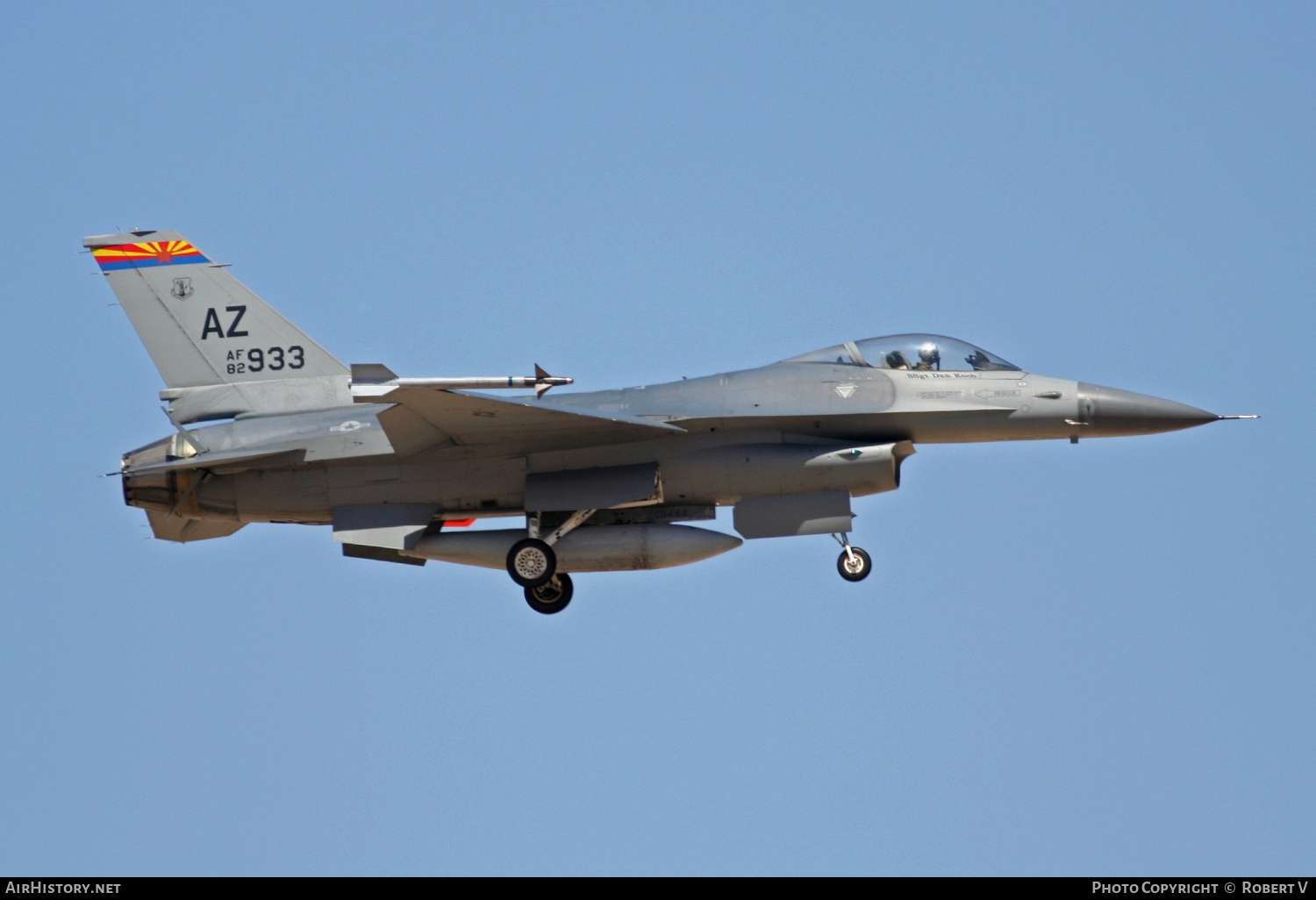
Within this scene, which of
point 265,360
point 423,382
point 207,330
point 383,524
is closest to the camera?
point 423,382

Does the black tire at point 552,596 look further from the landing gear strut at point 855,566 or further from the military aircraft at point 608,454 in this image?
the landing gear strut at point 855,566

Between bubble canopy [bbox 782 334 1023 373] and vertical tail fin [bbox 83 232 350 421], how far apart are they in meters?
6.17

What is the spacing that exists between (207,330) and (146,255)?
4.48 feet

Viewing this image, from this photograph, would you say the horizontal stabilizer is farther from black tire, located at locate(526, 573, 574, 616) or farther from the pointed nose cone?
the pointed nose cone

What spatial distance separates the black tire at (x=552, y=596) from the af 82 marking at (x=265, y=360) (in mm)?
4096

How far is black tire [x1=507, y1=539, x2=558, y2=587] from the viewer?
64.1 feet

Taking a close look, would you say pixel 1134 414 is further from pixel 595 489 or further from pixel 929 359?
pixel 595 489

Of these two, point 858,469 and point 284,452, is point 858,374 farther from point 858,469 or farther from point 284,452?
point 284,452

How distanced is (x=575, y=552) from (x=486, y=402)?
7.85ft

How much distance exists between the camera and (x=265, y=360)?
2092 cm

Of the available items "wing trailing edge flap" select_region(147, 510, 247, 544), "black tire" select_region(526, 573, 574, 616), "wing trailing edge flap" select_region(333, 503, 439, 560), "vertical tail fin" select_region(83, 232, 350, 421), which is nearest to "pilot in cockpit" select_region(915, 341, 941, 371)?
"black tire" select_region(526, 573, 574, 616)

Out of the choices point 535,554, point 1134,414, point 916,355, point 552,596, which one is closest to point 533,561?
point 535,554
